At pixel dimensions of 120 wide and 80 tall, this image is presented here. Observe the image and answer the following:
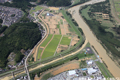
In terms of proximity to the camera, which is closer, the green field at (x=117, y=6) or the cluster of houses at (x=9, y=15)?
the cluster of houses at (x=9, y=15)

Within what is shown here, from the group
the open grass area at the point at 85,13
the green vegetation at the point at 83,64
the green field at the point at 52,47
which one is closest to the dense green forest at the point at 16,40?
the green field at the point at 52,47

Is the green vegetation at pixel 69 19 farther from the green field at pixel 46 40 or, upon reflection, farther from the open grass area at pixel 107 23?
the open grass area at pixel 107 23

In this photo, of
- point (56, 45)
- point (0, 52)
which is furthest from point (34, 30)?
point (0, 52)

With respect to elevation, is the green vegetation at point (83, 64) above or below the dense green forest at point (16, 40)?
below

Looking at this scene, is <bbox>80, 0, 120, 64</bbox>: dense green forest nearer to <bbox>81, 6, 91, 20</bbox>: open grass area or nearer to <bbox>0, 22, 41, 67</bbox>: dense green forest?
<bbox>81, 6, 91, 20</bbox>: open grass area

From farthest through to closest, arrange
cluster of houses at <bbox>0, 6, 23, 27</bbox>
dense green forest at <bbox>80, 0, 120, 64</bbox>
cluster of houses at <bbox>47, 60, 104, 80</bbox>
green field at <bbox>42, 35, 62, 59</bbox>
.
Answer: cluster of houses at <bbox>0, 6, 23, 27</bbox> < dense green forest at <bbox>80, 0, 120, 64</bbox> < green field at <bbox>42, 35, 62, 59</bbox> < cluster of houses at <bbox>47, 60, 104, 80</bbox>

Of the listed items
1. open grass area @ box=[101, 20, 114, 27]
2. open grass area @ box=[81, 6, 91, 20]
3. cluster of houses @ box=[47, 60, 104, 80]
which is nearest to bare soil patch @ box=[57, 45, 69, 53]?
cluster of houses @ box=[47, 60, 104, 80]

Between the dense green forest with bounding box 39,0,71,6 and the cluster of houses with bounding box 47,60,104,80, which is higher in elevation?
the dense green forest with bounding box 39,0,71,6
